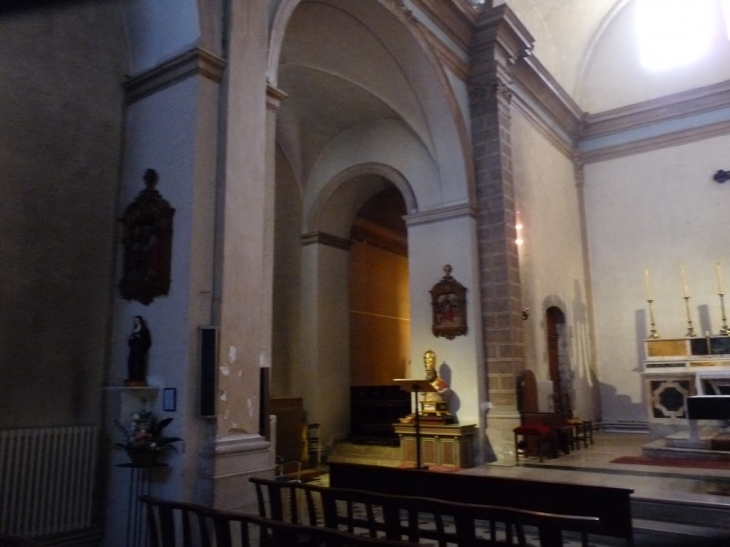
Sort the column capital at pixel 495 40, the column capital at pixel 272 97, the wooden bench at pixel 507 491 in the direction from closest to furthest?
1. the wooden bench at pixel 507 491
2. the column capital at pixel 272 97
3. the column capital at pixel 495 40

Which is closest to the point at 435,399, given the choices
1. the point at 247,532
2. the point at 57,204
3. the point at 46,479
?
the point at 46,479

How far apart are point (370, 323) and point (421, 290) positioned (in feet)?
10.6

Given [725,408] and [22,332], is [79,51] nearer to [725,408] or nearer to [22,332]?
[22,332]

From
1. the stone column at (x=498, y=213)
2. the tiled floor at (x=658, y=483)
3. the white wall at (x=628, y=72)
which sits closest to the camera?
the tiled floor at (x=658, y=483)

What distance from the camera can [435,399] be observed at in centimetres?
883

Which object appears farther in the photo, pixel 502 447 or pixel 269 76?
pixel 502 447

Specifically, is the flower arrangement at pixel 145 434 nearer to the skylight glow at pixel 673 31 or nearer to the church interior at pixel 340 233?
the church interior at pixel 340 233

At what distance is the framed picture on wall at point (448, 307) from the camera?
29.7ft

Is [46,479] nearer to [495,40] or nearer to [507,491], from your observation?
[507,491]

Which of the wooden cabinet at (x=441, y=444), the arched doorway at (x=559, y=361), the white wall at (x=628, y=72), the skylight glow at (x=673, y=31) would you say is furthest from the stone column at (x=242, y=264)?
the skylight glow at (x=673, y=31)

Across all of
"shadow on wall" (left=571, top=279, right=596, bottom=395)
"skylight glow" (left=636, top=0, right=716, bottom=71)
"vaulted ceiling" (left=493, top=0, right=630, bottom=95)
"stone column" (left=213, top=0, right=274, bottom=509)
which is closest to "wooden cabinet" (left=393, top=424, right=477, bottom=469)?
"stone column" (left=213, top=0, right=274, bottom=509)

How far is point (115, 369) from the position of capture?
5.16 m

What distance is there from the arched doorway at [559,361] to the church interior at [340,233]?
0.06 metres

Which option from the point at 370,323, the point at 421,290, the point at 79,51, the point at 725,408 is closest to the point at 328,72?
the point at 421,290
